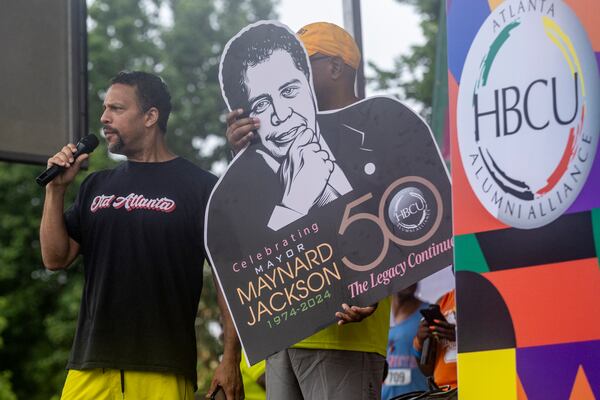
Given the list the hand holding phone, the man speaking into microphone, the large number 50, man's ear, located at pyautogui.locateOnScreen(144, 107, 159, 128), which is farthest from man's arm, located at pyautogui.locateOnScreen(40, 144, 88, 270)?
the large number 50

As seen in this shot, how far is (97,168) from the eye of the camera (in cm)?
1723

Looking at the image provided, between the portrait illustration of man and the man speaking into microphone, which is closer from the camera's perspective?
the portrait illustration of man

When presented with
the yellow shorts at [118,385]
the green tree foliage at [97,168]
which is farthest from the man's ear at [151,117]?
the green tree foliage at [97,168]

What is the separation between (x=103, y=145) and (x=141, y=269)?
14722 millimetres

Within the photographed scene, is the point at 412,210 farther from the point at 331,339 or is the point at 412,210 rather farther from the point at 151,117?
the point at 151,117

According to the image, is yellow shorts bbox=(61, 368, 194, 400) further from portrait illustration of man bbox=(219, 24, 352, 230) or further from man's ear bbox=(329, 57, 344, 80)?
man's ear bbox=(329, 57, 344, 80)

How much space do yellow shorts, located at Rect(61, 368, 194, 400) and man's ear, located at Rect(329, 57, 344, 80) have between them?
1253 millimetres

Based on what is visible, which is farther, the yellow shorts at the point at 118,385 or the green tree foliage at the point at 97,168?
the green tree foliage at the point at 97,168

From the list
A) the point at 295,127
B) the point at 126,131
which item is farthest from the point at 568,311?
the point at 126,131

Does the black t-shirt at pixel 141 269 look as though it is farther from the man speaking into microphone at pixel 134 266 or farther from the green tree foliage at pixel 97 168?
the green tree foliage at pixel 97 168

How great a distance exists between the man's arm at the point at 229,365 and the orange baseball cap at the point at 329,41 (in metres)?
0.93

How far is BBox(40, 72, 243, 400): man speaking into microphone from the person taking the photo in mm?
3814

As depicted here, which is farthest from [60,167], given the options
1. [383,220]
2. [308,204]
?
[383,220]

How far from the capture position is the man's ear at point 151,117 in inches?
162
